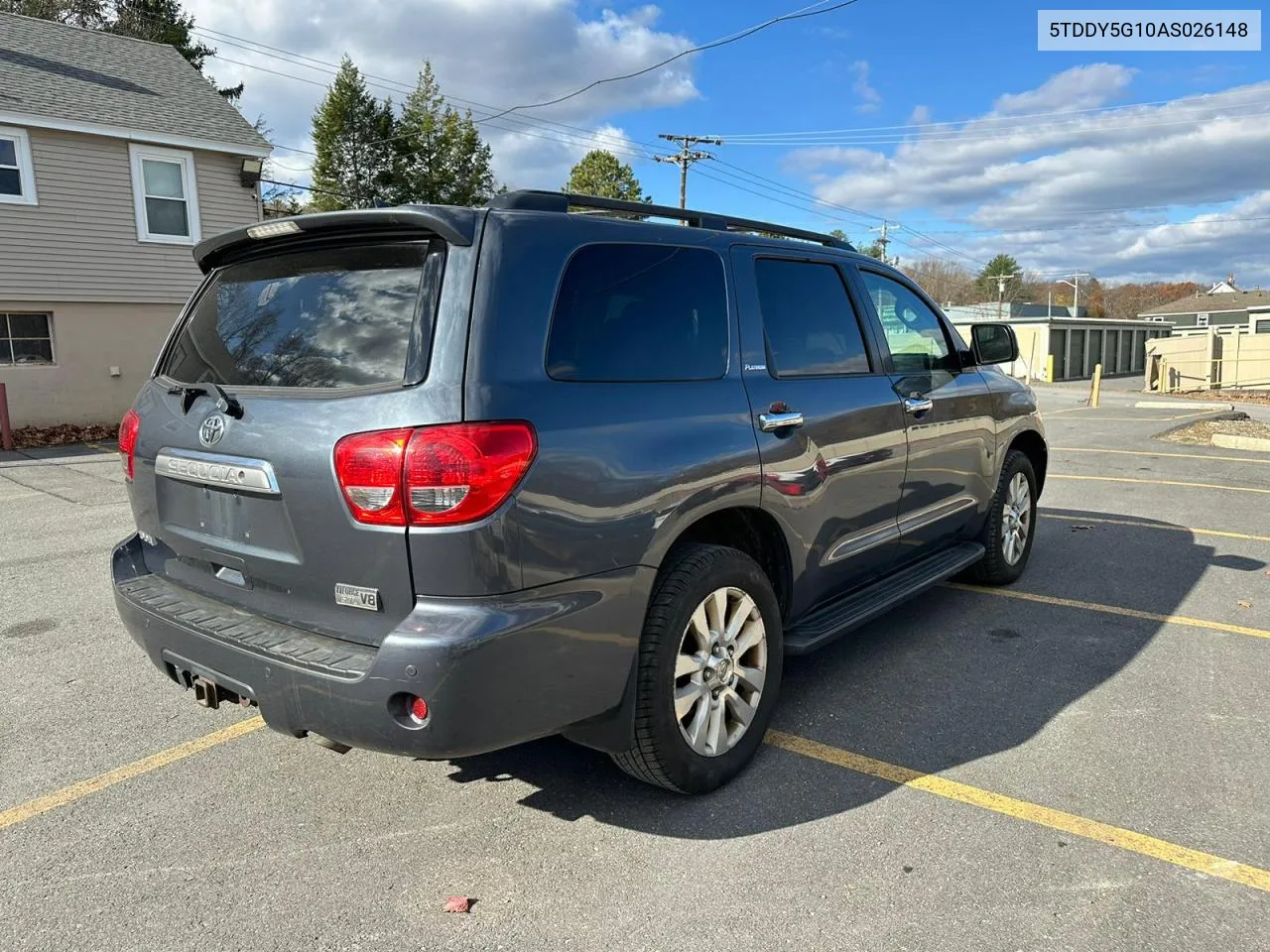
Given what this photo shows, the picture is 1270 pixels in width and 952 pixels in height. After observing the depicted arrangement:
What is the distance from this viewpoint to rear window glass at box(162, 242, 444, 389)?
254 centimetres

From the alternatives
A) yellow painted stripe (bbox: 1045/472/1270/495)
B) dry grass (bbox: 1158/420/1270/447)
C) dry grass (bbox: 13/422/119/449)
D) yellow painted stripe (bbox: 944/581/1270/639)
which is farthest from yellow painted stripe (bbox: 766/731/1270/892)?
dry grass (bbox: 13/422/119/449)

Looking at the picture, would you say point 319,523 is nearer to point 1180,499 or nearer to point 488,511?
point 488,511

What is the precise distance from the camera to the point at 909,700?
3816 mm

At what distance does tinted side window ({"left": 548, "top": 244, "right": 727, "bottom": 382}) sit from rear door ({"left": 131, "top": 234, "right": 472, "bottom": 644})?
0.37 metres

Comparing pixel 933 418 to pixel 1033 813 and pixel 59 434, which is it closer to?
pixel 1033 813

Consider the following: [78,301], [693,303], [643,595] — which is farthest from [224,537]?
[78,301]

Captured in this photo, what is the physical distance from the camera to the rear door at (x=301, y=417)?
2.43 m

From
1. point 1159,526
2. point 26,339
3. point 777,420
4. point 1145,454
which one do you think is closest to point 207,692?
point 777,420

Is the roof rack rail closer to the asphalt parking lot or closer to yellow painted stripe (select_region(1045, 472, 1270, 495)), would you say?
the asphalt parking lot

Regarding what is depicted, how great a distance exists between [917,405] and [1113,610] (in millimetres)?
1941

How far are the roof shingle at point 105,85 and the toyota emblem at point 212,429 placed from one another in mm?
14379

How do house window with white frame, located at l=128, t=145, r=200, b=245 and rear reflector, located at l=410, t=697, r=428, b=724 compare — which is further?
house window with white frame, located at l=128, t=145, r=200, b=245

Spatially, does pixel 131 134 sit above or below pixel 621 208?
above

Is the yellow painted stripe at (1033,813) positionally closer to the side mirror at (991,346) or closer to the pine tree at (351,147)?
the side mirror at (991,346)
